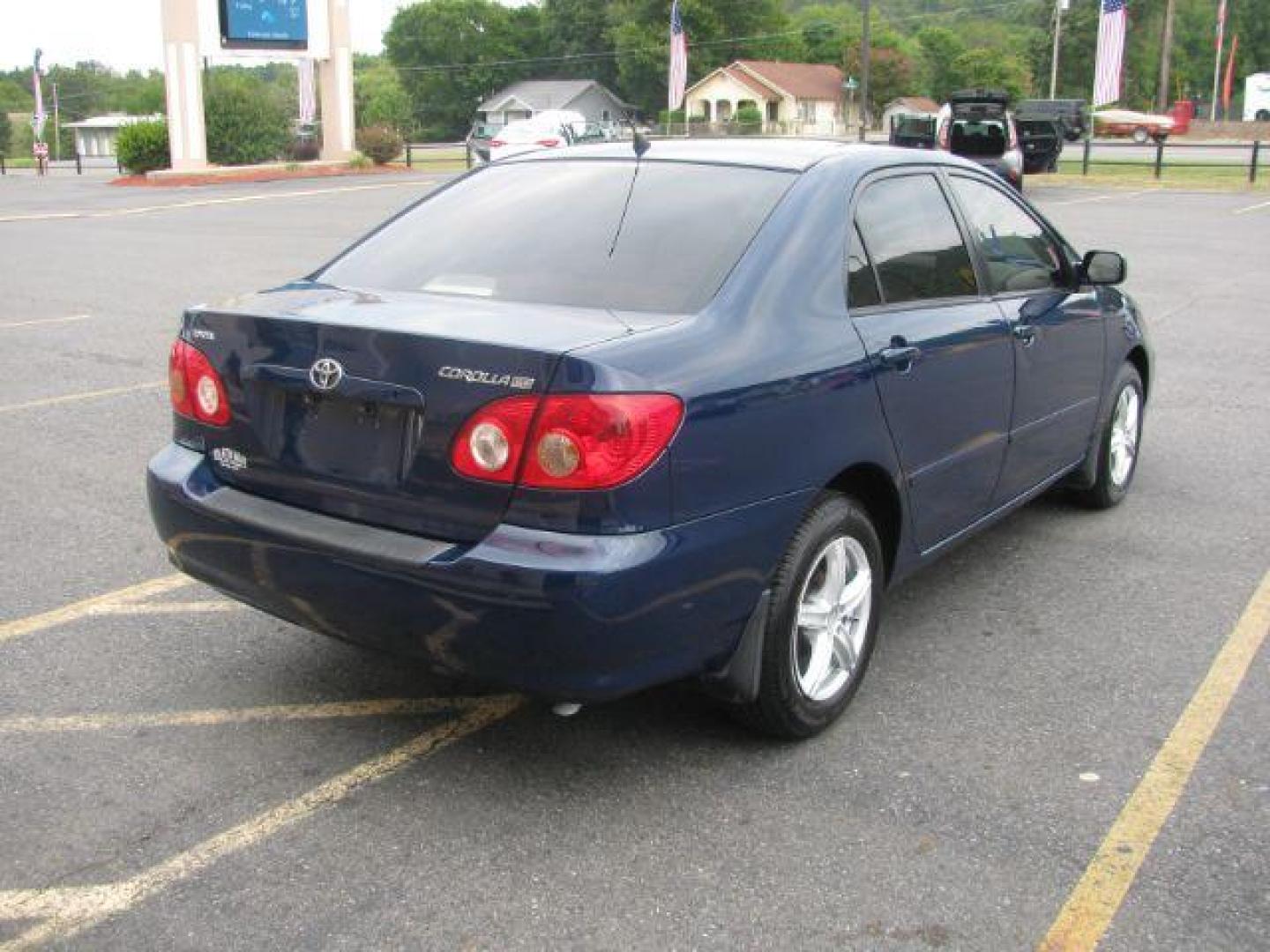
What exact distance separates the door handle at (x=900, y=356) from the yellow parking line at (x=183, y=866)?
5.25 feet

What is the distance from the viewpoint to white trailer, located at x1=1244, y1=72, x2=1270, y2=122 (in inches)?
3095

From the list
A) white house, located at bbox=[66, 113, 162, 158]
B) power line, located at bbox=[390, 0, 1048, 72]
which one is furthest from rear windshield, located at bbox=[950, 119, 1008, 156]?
white house, located at bbox=[66, 113, 162, 158]

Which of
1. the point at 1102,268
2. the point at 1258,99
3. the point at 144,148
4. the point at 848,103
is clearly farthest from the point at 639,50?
the point at 1102,268

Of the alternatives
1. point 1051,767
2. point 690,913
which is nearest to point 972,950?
point 690,913

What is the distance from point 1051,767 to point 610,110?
351 feet

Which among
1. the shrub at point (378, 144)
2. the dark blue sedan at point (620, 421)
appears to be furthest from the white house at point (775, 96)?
the dark blue sedan at point (620, 421)

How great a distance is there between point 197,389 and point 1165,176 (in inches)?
1274

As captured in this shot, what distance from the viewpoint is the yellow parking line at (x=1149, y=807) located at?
2.88 m

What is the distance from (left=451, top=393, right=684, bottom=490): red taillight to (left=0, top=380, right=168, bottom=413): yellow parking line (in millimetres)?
5793

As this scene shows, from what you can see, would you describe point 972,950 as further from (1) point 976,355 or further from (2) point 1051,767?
(1) point 976,355

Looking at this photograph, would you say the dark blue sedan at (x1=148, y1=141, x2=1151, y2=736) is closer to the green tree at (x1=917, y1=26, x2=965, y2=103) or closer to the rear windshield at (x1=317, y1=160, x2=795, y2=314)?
the rear windshield at (x1=317, y1=160, x2=795, y2=314)

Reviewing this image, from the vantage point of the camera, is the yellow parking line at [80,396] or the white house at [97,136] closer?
the yellow parking line at [80,396]

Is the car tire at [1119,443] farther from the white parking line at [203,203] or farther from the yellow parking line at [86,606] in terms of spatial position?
the white parking line at [203,203]

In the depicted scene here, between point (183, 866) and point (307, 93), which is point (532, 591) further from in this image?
point (307, 93)
